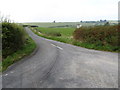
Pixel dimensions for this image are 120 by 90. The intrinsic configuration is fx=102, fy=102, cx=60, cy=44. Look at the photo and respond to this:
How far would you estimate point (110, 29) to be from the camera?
32.8 ft

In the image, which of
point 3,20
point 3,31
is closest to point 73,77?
point 3,31

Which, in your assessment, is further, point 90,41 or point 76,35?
point 76,35

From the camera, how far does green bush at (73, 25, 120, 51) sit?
9.46 meters

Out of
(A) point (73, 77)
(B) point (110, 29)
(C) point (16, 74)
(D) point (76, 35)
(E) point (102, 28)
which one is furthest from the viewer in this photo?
(D) point (76, 35)

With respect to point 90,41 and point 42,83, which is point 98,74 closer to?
point 42,83

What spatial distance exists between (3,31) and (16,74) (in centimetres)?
364

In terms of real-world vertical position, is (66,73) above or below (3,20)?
below

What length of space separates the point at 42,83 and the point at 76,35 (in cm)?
1062

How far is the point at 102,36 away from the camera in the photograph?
10.4m

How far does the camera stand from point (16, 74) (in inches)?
184

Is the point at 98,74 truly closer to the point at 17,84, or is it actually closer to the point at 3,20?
the point at 17,84

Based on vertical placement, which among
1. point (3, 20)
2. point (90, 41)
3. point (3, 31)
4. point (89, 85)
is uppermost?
point (3, 20)

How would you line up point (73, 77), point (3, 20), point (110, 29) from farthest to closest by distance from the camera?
point (110, 29), point (3, 20), point (73, 77)

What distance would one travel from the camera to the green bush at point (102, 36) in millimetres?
9461
